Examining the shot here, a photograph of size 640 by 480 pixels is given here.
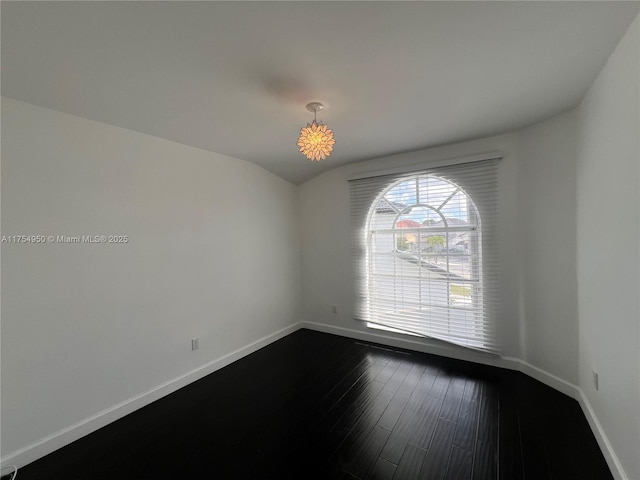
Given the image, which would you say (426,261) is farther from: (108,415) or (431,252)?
(108,415)

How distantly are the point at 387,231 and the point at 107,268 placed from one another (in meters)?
2.79

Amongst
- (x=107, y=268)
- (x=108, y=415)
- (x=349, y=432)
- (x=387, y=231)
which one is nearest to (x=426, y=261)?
(x=387, y=231)

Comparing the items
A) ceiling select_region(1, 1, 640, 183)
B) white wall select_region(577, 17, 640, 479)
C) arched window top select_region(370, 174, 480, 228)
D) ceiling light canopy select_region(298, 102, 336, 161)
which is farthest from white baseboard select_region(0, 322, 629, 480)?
ceiling light canopy select_region(298, 102, 336, 161)

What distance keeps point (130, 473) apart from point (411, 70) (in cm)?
294

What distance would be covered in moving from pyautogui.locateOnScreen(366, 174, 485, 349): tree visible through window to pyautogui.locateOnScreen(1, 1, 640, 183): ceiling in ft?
2.98

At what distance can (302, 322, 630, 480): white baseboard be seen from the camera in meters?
1.56

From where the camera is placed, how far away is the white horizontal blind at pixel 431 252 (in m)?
2.67

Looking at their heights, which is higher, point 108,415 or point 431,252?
point 431,252

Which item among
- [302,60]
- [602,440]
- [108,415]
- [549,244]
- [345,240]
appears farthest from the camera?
[345,240]

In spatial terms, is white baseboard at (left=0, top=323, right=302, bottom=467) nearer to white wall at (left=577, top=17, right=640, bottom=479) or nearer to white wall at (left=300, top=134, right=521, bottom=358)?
white wall at (left=300, top=134, right=521, bottom=358)

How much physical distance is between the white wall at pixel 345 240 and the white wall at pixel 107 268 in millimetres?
1027

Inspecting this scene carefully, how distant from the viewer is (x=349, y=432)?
1.86m

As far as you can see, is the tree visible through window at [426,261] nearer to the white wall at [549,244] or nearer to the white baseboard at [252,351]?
the white baseboard at [252,351]

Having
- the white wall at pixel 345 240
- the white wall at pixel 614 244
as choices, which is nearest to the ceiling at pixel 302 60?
the white wall at pixel 614 244
